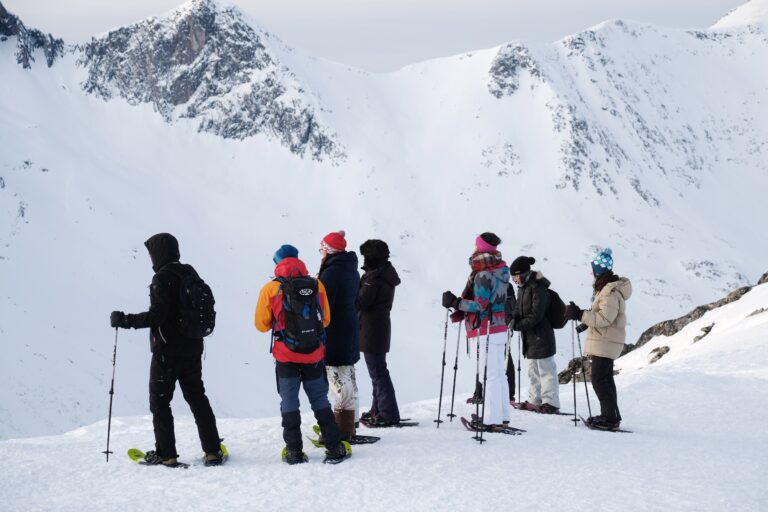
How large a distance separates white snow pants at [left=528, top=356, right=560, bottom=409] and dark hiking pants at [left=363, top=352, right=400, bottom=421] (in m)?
2.71

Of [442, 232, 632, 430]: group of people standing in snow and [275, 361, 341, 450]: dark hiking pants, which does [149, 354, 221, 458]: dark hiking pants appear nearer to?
[275, 361, 341, 450]: dark hiking pants

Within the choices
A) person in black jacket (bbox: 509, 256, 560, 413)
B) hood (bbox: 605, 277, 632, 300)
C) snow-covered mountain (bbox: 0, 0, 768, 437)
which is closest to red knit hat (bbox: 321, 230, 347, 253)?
person in black jacket (bbox: 509, 256, 560, 413)

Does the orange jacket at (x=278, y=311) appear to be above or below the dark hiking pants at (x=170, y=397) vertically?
above

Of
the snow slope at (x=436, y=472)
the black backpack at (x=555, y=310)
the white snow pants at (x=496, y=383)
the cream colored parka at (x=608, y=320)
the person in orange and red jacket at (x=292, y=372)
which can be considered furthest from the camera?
the black backpack at (x=555, y=310)

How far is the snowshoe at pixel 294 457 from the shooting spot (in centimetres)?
752

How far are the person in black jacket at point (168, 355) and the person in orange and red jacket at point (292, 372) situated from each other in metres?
0.81

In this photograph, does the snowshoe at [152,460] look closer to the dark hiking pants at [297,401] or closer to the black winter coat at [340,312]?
the dark hiking pants at [297,401]

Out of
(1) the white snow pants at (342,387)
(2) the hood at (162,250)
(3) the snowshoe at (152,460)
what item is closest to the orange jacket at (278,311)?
(1) the white snow pants at (342,387)

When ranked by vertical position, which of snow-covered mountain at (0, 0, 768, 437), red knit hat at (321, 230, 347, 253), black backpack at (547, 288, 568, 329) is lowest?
black backpack at (547, 288, 568, 329)

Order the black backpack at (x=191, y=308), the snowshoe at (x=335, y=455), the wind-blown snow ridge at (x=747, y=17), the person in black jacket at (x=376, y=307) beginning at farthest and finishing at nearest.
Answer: the wind-blown snow ridge at (x=747, y=17) → the person in black jacket at (x=376, y=307) → the snowshoe at (x=335, y=455) → the black backpack at (x=191, y=308)

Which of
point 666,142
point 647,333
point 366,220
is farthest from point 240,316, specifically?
point 666,142

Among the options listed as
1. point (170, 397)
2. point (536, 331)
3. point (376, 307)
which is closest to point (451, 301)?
point (376, 307)

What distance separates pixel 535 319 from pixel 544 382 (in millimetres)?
1224

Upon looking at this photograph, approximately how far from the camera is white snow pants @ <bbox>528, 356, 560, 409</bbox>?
1099 cm
